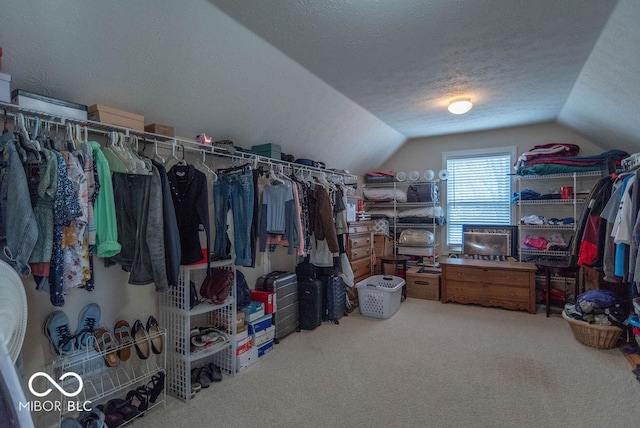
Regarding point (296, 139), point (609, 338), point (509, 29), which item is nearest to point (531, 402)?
point (609, 338)

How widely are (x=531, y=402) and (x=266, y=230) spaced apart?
233 centimetres

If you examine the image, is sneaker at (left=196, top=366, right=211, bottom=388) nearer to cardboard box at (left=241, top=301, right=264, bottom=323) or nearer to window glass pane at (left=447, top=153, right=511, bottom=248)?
cardboard box at (left=241, top=301, right=264, bottom=323)


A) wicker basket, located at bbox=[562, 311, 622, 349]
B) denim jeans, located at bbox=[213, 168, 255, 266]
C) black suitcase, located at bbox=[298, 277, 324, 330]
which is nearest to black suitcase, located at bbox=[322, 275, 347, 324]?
black suitcase, located at bbox=[298, 277, 324, 330]

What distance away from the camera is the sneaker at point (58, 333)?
6.29 ft

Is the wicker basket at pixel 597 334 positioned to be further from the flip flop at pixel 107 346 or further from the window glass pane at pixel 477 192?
the flip flop at pixel 107 346

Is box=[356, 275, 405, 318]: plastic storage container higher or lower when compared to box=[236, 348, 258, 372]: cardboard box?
higher

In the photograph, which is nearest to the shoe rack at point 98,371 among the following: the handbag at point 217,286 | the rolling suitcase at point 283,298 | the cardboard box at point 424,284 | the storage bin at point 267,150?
the handbag at point 217,286

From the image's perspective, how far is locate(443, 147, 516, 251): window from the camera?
494cm

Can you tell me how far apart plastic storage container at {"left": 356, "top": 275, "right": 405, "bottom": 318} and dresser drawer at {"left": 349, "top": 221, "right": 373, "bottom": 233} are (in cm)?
69

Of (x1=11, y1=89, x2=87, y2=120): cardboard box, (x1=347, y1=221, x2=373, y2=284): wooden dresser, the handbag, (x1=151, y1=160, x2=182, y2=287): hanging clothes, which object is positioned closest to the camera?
(x1=11, y1=89, x2=87, y2=120): cardboard box

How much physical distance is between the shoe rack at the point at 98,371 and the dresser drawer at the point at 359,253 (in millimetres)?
2444

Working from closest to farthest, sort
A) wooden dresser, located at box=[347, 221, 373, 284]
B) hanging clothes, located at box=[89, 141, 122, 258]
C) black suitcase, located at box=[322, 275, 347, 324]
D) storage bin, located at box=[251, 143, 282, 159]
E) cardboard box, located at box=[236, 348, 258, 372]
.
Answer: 1. hanging clothes, located at box=[89, 141, 122, 258]
2. cardboard box, located at box=[236, 348, 258, 372]
3. storage bin, located at box=[251, 143, 282, 159]
4. black suitcase, located at box=[322, 275, 347, 324]
5. wooden dresser, located at box=[347, 221, 373, 284]

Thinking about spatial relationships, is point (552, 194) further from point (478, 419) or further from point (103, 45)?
point (103, 45)

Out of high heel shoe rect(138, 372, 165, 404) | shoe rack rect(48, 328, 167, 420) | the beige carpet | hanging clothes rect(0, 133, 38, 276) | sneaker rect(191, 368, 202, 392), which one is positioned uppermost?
hanging clothes rect(0, 133, 38, 276)
